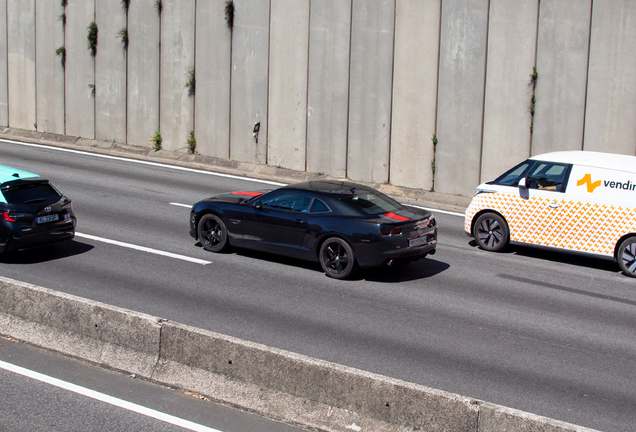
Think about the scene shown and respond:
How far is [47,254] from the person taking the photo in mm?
12539

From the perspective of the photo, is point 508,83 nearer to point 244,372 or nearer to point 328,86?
point 328,86

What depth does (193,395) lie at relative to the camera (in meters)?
6.98

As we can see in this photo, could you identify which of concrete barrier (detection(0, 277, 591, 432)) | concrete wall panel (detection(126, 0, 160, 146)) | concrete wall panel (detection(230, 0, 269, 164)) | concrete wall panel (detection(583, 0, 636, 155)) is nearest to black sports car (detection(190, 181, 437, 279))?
concrete barrier (detection(0, 277, 591, 432))

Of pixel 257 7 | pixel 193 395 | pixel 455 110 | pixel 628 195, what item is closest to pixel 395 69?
pixel 455 110

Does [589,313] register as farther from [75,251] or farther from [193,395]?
[75,251]

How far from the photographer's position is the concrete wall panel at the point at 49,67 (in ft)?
88.1

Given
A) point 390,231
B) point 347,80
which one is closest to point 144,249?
point 390,231

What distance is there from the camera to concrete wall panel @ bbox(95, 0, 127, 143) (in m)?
25.5

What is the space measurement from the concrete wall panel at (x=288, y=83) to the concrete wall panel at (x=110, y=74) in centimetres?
633

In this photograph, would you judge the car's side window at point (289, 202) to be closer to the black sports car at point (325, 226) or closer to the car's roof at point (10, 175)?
the black sports car at point (325, 226)

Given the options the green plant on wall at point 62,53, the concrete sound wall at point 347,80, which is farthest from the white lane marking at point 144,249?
the green plant on wall at point 62,53

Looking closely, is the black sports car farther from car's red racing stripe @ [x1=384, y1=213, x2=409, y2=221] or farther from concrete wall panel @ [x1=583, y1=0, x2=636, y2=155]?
concrete wall panel @ [x1=583, y1=0, x2=636, y2=155]

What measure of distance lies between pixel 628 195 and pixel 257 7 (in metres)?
14.2

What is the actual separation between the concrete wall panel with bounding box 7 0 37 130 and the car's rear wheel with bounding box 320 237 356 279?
2008 cm
